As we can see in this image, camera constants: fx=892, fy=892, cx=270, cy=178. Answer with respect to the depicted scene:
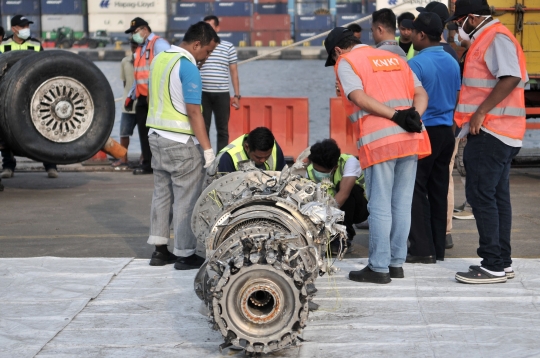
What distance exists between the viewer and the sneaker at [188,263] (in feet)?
21.7

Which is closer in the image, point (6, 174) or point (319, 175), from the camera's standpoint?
point (319, 175)

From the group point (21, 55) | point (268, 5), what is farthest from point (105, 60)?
point (21, 55)

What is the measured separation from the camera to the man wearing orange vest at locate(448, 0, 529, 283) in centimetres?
584

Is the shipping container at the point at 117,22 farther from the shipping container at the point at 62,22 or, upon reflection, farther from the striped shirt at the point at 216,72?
the striped shirt at the point at 216,72

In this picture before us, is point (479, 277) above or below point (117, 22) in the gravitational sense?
below

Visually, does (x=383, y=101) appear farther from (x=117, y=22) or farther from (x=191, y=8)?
(x=191, y=8)

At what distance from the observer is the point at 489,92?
5.96 metres

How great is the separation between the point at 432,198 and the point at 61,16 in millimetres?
93228

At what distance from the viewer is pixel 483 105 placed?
5.87 m

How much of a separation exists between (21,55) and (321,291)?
6.19 meters

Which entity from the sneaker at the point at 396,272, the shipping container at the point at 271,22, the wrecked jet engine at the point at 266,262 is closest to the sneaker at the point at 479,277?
the sneaker at the point at 396,272

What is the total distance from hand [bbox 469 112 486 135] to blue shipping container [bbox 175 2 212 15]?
95.0 metres

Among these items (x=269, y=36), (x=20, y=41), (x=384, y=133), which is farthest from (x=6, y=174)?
(x=269, y=36)

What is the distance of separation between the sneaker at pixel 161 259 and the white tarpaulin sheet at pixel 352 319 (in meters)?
0.27
